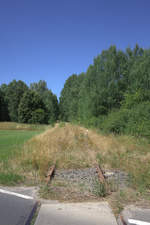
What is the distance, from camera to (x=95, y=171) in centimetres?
803

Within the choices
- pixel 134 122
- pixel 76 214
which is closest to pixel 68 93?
pixel 134 122

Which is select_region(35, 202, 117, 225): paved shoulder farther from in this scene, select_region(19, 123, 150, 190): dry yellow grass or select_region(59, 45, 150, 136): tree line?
select_region(59, 45, 150, 136): tree line

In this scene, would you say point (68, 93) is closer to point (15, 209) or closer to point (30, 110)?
point (30, 110)

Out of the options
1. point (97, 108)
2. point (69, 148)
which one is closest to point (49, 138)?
point (69, 148)

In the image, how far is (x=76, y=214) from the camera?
4211 millimetres

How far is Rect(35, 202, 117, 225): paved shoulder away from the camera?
3.86m

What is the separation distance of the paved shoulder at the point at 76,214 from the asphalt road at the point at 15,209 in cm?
25

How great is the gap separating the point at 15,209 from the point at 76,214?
138cm

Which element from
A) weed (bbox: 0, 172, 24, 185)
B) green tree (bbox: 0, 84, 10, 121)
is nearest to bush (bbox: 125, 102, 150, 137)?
weed (bbox: 0, 172, 24, 185)

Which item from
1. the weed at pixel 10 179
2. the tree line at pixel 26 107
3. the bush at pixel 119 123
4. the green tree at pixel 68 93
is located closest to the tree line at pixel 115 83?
the bush at pixel 119 123

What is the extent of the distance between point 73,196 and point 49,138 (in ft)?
28.0

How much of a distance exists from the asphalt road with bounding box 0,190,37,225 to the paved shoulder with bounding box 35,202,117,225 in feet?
0.83

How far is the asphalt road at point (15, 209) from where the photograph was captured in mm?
3926

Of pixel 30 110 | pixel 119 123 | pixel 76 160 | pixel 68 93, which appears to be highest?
pixel 68 93
